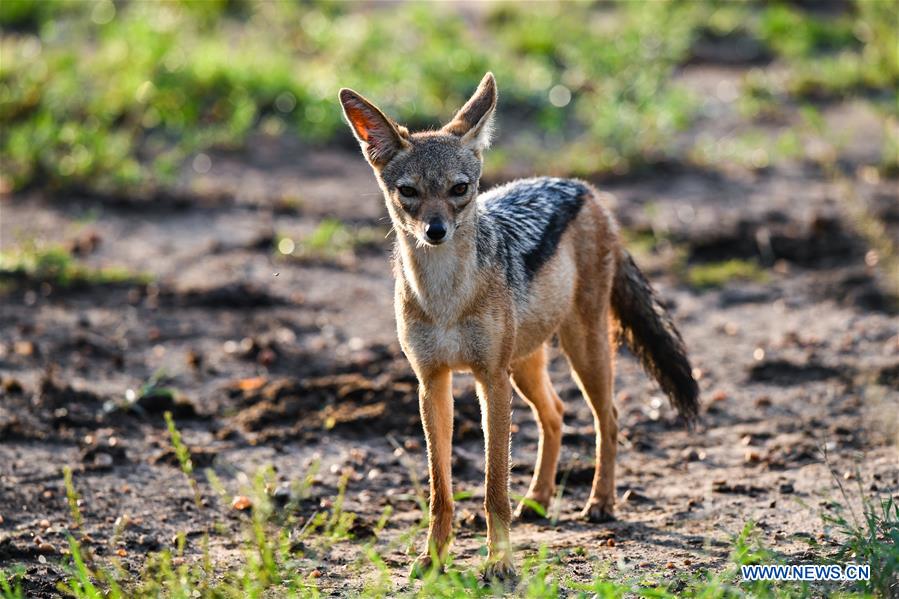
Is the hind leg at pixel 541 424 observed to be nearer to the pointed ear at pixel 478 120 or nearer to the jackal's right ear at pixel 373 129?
the pointed ear at pixel 478 120

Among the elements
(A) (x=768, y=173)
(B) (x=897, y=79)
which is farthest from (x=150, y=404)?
(B) (x=897, y=79)

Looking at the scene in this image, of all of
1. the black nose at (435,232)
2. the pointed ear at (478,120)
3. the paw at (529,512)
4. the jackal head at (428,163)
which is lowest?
the paw at (529,512)

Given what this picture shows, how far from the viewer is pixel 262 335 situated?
8500 mm

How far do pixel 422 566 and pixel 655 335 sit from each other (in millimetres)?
1970

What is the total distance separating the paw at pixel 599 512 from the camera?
242 inches

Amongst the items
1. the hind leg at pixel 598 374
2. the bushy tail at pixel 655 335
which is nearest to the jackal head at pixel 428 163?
the hind leg at pixel 598 374

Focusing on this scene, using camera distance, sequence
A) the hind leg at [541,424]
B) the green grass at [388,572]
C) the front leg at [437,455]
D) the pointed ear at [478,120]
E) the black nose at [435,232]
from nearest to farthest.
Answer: the green grass at [388,572] → the black nose at [435,232] → the front leg at [437,455] → the pointed ear at [478,120] → the hind leg at [541,424]

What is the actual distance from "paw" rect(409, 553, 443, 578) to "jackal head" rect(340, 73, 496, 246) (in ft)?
4.33

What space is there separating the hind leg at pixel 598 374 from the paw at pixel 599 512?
0.02 m

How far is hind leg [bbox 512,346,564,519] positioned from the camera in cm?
632

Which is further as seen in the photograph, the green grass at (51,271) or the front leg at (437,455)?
the green grass at (51,271)

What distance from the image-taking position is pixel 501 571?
A: 17.5 feet

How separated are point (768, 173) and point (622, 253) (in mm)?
4958

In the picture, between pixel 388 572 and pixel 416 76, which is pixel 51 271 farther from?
pixel 388 572
